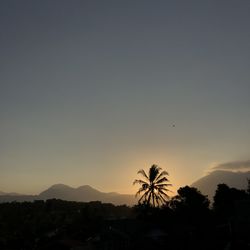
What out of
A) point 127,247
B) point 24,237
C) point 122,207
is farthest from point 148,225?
point 122,207

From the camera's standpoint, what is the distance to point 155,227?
187ft

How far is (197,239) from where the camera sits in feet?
174

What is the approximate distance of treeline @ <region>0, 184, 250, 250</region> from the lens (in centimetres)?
5081

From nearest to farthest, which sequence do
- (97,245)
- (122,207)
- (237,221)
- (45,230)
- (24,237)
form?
(237,221), (97,245), (24,237), (45,230), (122,207)

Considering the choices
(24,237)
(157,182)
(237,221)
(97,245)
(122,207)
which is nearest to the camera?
(237,221)

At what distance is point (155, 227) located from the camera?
57.0 meters

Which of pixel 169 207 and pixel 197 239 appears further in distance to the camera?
pixel 169 207

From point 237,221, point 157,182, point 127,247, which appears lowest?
point 127,247

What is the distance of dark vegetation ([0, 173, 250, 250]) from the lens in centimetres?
5074

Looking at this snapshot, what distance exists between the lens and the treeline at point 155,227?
50.8m

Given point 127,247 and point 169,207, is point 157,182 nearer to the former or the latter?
point 169,207

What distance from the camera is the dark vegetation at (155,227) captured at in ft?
166

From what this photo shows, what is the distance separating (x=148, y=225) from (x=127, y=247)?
6210mm

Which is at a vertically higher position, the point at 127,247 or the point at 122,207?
the point at 122,207
